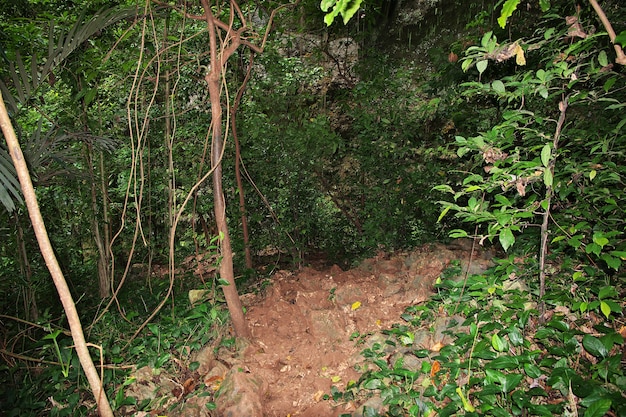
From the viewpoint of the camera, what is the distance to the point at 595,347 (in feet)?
5.81

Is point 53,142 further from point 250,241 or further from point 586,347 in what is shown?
point 586,347

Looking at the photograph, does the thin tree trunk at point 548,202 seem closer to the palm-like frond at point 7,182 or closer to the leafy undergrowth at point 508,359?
the leafy undergrowth at point 508,359

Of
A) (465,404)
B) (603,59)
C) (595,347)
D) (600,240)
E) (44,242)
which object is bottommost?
(465,404)

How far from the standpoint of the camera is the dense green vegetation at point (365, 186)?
6.13 ft

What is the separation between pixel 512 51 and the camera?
162cm

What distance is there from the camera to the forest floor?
8.07 feet

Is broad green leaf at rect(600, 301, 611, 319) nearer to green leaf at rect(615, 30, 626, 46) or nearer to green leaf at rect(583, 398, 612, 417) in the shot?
green leaf at rect(583, 398, 612, 417)

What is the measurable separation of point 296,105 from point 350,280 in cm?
204

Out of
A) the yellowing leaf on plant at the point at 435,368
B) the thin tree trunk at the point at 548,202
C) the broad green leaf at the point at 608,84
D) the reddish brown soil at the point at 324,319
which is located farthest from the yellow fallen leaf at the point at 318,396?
the broad green leaf at the point at 608,84

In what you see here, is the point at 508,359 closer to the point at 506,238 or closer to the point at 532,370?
the point at 532,370

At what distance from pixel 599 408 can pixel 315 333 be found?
1.93 m

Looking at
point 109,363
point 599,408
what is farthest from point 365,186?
point 109,363

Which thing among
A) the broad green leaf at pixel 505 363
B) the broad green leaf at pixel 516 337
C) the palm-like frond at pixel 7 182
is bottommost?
the broad green leaf at pixel 505 363

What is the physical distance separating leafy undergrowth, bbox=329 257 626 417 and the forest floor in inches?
6.3
